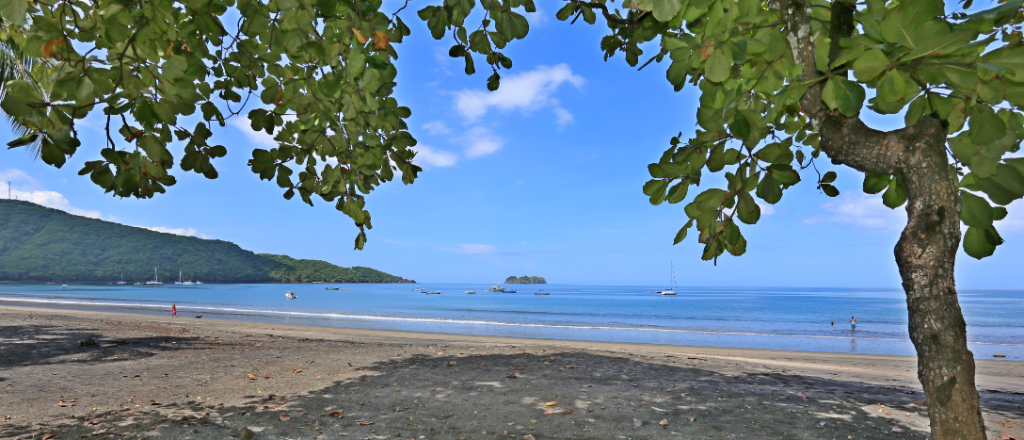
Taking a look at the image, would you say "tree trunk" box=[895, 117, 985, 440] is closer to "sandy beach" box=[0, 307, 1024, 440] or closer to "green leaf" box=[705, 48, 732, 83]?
"green leaf" box=[705, 48, 732, 83]

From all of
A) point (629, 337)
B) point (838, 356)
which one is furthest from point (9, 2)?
point (629, 337)

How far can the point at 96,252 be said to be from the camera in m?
162

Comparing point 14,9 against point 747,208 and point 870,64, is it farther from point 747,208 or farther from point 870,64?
point 747,208

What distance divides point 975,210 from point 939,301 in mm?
346

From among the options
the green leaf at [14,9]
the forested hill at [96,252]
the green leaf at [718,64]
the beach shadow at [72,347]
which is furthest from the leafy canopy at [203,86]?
the forested hill at [96,252]

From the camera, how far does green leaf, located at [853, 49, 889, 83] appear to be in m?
1.27

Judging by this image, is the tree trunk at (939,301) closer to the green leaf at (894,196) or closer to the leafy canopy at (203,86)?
the green leaf at (894,196)

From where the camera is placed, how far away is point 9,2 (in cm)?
162

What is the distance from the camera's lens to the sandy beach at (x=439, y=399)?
193 inches

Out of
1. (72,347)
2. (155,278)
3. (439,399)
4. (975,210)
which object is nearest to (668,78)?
(975,210)

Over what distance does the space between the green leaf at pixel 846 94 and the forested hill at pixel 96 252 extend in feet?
660

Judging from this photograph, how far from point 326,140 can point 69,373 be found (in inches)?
339

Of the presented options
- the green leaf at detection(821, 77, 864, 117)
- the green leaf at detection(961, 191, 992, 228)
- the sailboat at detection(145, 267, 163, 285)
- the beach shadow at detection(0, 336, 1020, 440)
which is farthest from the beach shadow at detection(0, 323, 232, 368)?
the sailboat at detection(145, 267, 163, 285)

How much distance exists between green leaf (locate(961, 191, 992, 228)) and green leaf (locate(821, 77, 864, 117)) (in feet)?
2.04
